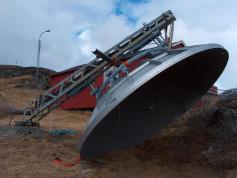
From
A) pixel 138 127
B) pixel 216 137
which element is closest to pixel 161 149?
→ pixel 138 127

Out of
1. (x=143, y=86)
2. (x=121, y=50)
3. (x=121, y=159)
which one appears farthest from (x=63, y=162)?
(x=121, y=50)

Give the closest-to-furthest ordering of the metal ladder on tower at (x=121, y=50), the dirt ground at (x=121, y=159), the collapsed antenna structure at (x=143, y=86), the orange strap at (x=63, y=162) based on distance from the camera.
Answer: the dirt ground at (x=121, y=159), the orange strap at (x=63, y=162), the collapsed antenna structure at (x=143, y=86), the metal ladder on tower at (x=121, y=50)

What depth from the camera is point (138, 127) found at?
46.3 feet

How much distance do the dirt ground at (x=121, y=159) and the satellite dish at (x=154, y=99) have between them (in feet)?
1.74

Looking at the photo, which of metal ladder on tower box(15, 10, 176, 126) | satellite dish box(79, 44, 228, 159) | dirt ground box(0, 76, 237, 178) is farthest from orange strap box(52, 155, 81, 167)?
metal ladder on tower box(15, 10, 176, 126)

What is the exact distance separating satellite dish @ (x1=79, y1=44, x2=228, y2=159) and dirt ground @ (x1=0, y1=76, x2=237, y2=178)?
1.74 feet

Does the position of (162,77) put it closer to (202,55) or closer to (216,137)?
(202,55)

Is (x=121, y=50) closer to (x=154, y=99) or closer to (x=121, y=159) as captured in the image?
(x=154, y=99)

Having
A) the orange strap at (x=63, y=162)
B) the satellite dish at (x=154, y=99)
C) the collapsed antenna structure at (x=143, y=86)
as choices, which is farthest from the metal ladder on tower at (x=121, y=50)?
the orange strap at (x=63, y=162)

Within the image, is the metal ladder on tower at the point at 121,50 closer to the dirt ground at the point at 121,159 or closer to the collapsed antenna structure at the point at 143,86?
the collapsed antenna structure at the point at 143,86

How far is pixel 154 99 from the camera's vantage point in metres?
13.9

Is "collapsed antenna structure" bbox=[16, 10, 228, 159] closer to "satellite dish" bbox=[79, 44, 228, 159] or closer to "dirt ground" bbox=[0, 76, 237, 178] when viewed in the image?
"satellite dish" bbox=[79, 44, 228, 159]

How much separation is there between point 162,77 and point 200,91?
76.1 inches

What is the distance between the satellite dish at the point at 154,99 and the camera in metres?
11.3
